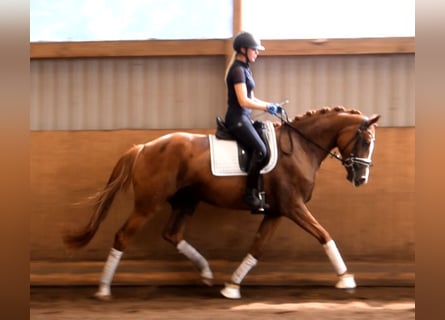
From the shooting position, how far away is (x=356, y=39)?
Result: 20.4 feet

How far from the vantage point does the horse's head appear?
5.32 m

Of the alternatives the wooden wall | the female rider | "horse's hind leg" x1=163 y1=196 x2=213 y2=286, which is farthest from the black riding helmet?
"horse's hind leg" x1=163 y1=196 x2=213 y2=286

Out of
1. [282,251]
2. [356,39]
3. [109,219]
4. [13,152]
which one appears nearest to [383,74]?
[356,39]

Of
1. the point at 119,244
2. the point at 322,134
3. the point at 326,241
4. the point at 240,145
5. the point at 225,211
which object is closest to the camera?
the point at 326,241

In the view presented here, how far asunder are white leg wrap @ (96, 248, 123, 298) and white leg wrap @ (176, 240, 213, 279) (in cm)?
64

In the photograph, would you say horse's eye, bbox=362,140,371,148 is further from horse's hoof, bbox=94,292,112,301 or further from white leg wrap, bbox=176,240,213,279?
horse's hoof, bbox=94,292,112,301

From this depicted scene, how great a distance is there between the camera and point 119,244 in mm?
5426

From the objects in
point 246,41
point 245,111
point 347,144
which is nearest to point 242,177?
point 245,111

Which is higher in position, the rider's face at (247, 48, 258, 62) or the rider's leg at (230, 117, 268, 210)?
the rider's face at (247, 48, 258, 62)

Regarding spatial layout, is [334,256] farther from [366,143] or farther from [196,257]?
[196,257]

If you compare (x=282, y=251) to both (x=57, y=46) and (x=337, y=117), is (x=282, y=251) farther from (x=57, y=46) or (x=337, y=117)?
(x=57, y=46)

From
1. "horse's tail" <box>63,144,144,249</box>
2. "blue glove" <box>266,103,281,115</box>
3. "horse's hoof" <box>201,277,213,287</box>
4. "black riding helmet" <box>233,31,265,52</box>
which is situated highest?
"black riding helmet" <box>233,31,265,52</box>

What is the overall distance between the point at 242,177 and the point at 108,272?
65.5 inches

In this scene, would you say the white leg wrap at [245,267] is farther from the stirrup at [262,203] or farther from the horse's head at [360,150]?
the horse's head at [360,150]
